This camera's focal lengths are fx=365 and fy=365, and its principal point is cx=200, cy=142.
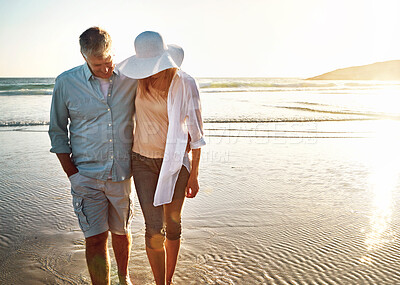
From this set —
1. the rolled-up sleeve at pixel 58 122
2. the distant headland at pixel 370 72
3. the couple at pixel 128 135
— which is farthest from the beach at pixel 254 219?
the distant headland at pixel 370 72

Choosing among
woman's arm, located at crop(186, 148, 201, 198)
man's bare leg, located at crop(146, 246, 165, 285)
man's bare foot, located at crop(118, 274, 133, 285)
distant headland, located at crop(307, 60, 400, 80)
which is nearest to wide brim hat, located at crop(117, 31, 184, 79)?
woman's arm, located at crop(186, 148, 201, 198)

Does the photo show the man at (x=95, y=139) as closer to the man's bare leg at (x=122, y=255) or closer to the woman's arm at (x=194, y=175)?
the man's bare leg at (x=122, y=255)

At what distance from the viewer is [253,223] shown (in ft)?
13.2

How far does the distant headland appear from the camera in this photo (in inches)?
3364

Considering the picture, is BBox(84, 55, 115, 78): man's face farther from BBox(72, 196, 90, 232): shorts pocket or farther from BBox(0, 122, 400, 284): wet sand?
BBox(0, 122, 400, 284): wet sand

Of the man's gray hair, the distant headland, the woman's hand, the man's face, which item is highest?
the distant headland

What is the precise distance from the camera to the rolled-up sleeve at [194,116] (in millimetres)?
2588

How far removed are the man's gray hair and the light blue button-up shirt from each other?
16cm

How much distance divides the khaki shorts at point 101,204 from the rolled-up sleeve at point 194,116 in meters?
0.63

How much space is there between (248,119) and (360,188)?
24.9 feet

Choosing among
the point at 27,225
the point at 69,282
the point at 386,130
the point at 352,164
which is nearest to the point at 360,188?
the point at 352,164

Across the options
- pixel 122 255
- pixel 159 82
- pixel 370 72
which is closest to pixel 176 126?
pixel 159 82

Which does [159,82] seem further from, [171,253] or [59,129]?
[171,253]

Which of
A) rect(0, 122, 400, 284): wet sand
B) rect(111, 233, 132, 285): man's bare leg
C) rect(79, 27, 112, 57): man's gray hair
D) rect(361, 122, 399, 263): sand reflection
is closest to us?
rect(79, 27, 112, 57): man's gray hair
